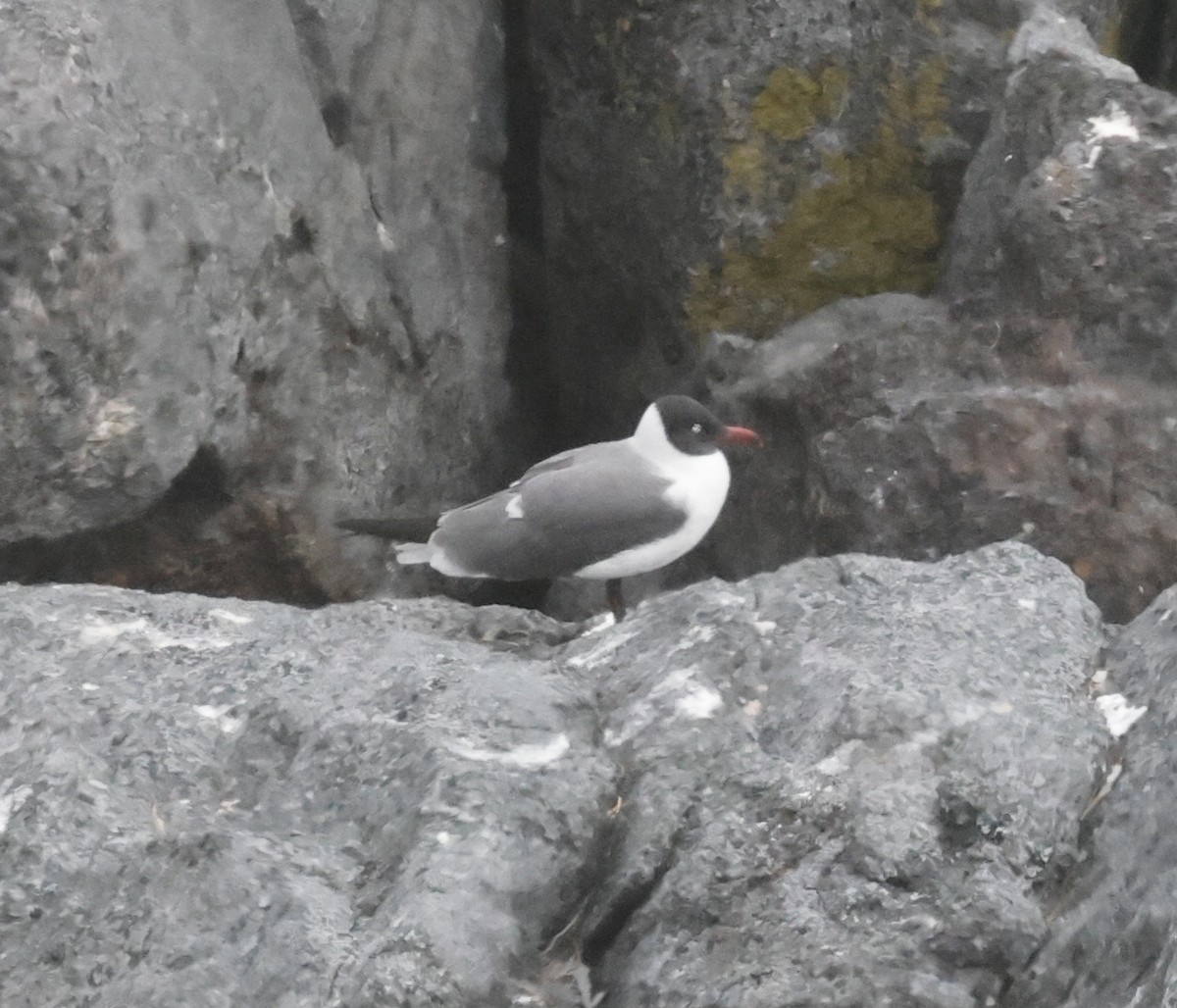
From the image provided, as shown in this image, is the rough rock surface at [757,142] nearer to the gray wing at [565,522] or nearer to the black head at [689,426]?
the black head at [689,426]

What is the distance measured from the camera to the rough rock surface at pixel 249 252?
447cm

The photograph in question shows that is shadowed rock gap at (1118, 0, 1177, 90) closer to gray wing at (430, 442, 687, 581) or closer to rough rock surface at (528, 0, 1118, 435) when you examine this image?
rough rock surface at (528, 0, 1118, 435)

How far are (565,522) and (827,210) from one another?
201 cm

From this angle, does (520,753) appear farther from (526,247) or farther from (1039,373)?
(526,247)

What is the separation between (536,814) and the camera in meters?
2.86

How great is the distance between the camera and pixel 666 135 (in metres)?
6.11

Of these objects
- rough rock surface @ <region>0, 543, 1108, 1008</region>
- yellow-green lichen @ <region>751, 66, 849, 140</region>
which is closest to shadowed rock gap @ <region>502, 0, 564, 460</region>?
yellow-green lichen @ <region>751, 66, 849, 140</region>

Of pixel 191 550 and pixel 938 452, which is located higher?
pixel 191 550

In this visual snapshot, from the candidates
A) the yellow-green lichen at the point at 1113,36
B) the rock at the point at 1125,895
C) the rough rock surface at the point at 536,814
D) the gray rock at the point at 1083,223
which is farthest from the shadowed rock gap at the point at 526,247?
the rock at the point at 1125,895


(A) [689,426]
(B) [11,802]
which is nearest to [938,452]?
(A) [689,426]

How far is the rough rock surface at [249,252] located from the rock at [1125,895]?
3090 mm

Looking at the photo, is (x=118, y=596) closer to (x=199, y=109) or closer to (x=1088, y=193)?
(x=199, y=109)

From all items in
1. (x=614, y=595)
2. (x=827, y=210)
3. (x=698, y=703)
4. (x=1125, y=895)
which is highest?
(x=827, y=210)

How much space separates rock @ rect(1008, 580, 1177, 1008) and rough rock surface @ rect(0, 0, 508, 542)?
309cm
